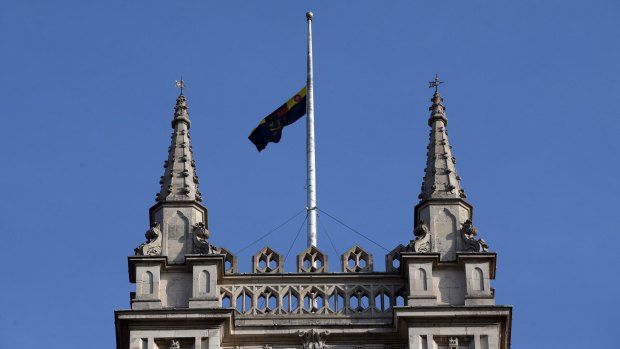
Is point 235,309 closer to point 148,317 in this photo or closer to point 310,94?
point 148,317

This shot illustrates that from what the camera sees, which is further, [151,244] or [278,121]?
[278,121]

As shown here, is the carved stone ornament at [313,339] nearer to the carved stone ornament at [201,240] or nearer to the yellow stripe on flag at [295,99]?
the carved stone ornament at [201,240]

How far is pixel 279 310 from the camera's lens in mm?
42812

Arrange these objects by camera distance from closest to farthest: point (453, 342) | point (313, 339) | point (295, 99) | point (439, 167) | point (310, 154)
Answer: point (453, 342) → point (313, 339) → point (439, 167) → point (310, 154) → point (295, 99)

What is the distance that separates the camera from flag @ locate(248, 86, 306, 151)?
161 feet

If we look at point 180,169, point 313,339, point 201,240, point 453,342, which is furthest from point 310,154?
point 453,342

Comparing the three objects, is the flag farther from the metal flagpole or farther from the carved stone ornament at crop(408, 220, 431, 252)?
the carved stone ornament at crop(408, 220, 431, 252)

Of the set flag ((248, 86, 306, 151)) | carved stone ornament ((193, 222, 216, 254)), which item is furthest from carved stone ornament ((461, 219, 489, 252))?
flag ((248, 86, 306, 151))

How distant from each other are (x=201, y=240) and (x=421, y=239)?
3814mm

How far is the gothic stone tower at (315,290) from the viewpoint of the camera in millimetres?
42031

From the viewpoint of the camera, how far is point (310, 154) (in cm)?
4741

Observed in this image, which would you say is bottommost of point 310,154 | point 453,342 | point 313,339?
point 453,342

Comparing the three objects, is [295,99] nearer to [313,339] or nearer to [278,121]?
[278,121]

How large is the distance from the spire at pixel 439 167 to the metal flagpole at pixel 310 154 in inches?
94.8
